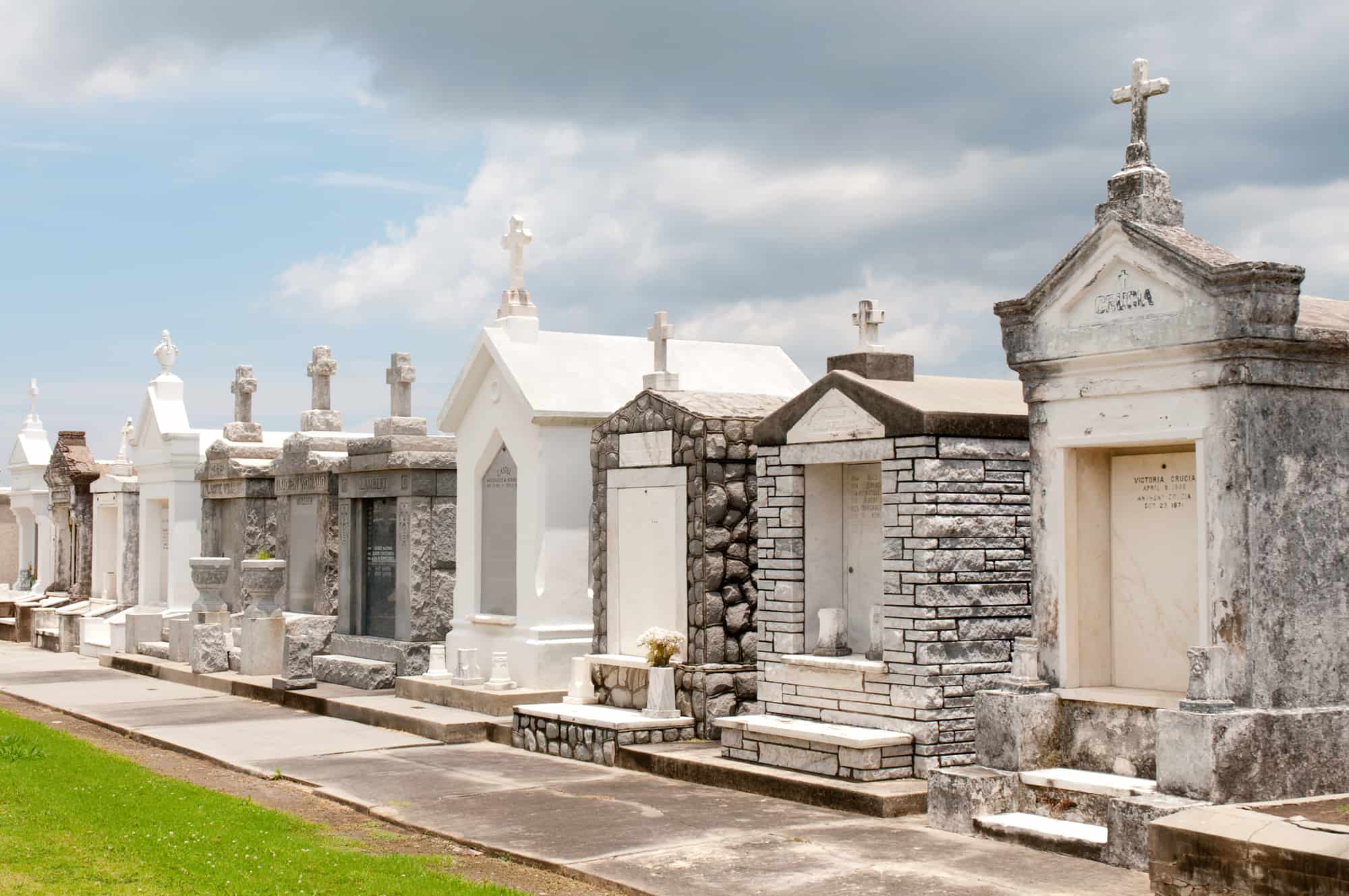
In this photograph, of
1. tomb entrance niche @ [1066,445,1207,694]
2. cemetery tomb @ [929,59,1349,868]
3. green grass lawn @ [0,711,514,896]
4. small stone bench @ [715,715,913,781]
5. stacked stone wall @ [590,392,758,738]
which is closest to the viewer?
green grass lawn @ [0,711,514,896]

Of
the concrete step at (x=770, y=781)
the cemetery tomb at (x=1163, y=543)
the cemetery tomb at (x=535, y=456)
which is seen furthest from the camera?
the cemetery tomb at (x=535, y=456)

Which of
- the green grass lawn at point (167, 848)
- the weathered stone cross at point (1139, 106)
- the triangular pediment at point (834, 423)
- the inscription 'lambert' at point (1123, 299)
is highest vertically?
the weathered stone cross at point (1139, 106)

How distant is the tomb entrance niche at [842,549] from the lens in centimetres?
1107

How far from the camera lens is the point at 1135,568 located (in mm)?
8883

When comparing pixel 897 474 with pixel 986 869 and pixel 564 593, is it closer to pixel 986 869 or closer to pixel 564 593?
pixel 986 869

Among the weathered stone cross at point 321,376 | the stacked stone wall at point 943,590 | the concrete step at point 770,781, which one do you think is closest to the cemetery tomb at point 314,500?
the weathered stone cross at point 321,376

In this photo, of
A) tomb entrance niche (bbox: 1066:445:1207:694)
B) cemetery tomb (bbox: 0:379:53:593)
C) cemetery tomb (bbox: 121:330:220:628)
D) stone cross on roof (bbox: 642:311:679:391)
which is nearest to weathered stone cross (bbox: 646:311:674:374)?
stone cross on roof (bbox: 642:311:679:391)

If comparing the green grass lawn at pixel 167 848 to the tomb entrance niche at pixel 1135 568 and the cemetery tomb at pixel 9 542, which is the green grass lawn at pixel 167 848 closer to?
the tomb entrance niche at pixel 1135 568

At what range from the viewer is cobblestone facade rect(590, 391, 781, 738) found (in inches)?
477

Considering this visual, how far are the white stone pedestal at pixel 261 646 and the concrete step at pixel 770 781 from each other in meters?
7.76

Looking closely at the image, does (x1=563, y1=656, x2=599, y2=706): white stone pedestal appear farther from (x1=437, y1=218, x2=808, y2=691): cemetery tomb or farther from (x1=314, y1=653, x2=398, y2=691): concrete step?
(x1=314, y1=653, x2=398, y2=691): concrete step

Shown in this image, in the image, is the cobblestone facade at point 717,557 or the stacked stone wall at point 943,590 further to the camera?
the cobblestone facade at point 717,557

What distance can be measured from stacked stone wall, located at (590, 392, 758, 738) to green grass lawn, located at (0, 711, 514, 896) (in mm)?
3774

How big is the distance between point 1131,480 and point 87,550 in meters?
20.9
